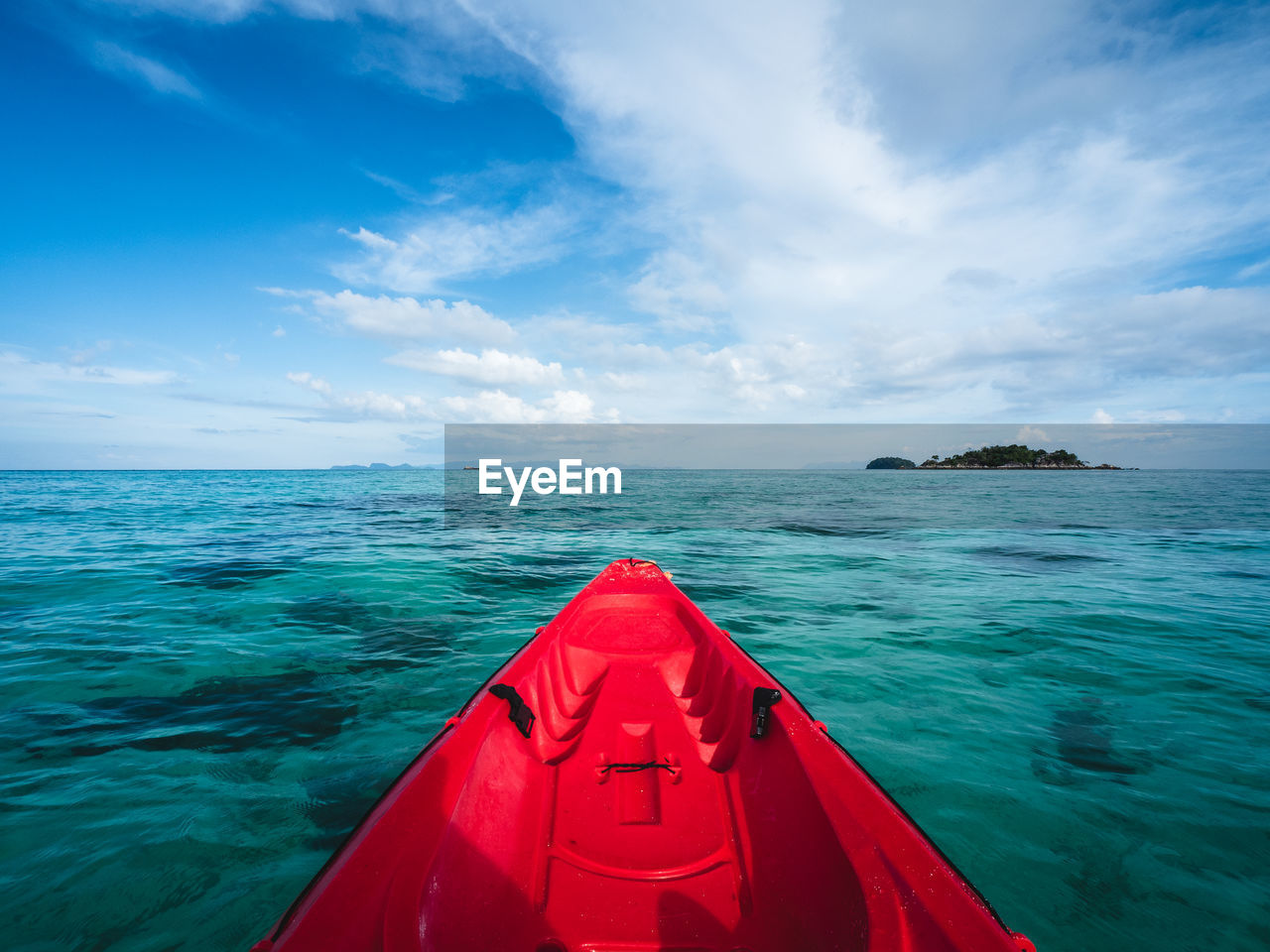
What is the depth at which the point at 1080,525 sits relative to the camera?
23984 millimetres

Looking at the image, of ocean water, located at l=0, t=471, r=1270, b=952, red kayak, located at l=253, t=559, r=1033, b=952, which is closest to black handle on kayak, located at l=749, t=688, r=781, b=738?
red kayak, located at l=253, t=559, r=1033, b=952

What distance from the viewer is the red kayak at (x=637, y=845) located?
6.81ft

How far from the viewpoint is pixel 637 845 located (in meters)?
3.42

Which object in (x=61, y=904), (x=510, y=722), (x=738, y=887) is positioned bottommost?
(x=61, y=904)

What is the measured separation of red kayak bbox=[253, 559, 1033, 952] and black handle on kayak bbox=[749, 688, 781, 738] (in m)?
0.01

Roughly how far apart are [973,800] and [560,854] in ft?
12.4

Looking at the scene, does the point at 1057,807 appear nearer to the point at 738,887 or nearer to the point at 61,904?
the point at 738,887

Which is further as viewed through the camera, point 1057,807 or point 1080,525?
point 1080,525

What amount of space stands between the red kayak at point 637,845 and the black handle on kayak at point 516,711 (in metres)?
0.01

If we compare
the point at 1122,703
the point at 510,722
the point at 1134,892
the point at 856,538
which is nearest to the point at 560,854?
the point at 510,722

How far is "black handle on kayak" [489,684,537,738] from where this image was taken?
3672 mm

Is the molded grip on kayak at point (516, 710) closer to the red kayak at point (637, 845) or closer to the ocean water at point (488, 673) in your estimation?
the red kayak at point (637, 845)

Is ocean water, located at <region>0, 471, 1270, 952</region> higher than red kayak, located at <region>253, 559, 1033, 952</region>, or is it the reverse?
red kayak, located at <region>253, 559, 1033, 952</region>

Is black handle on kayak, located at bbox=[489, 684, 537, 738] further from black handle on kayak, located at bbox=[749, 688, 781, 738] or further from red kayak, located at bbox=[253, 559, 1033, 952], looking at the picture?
black handle on kayak, located at bbox=[749, 688, 781, 738]
